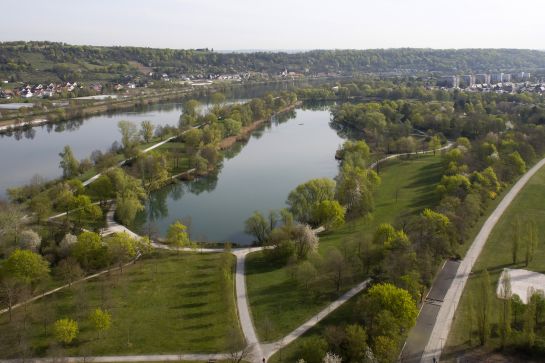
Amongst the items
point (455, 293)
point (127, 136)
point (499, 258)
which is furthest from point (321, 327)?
point (127, 136)

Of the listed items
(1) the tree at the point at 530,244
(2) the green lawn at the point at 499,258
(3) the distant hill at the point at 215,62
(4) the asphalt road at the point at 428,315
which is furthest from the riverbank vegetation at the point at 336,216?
(3) the distant hill at the point at 215,62

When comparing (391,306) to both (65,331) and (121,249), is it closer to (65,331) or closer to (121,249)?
(65,331)

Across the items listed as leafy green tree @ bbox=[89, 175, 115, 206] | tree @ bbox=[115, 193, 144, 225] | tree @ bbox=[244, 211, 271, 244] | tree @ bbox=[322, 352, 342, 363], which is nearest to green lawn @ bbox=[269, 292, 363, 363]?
tree @ bbox=[322, 352, 342, 363]

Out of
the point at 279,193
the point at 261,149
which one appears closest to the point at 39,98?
the point at 261,149

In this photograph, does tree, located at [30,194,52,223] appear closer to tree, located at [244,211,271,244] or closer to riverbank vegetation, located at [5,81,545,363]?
riverbank vegetation, located at [5,81,545,363]

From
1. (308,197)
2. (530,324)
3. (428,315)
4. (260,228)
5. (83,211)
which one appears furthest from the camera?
(308,197)

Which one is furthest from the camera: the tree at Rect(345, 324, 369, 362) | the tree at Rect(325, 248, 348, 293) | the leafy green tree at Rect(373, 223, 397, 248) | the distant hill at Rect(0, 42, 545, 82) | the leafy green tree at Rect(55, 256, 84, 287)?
the distant hill at Rect(0, 42, 545, 82)

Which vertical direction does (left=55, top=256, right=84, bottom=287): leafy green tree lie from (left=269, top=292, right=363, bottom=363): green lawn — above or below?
above
